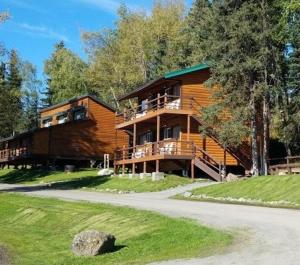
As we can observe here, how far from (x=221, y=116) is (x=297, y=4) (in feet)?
33.9

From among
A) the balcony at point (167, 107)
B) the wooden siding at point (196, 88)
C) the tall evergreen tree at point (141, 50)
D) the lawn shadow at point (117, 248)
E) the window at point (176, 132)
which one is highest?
the tall evergreen tree at point (141, 50)

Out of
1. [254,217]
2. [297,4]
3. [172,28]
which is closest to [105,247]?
[254,217]

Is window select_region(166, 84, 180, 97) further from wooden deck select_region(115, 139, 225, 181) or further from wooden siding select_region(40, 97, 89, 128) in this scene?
wooden siding select_region(40, 97, 89, 128)

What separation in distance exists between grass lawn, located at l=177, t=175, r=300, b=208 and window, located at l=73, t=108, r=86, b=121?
3100 centimetres

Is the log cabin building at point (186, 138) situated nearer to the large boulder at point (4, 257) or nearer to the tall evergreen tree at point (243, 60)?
the tall evergreen tree at point (243, 60)

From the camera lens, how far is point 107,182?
39.4 meters

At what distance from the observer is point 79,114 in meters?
60.2

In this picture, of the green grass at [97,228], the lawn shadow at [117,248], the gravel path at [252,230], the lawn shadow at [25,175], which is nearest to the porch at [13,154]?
the lawn shadow at [25,175]

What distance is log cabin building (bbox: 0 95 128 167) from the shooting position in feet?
185

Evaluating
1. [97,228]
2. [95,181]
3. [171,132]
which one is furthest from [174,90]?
[97,228]

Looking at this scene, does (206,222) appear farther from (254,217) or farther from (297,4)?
(297,4)

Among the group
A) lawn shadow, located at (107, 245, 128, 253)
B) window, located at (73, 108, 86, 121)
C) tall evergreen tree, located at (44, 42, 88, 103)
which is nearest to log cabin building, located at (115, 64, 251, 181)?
window, located at (73, 108, 86, 121)

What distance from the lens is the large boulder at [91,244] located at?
1331 centimetres

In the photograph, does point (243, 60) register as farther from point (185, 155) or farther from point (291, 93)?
point (185, 155)
